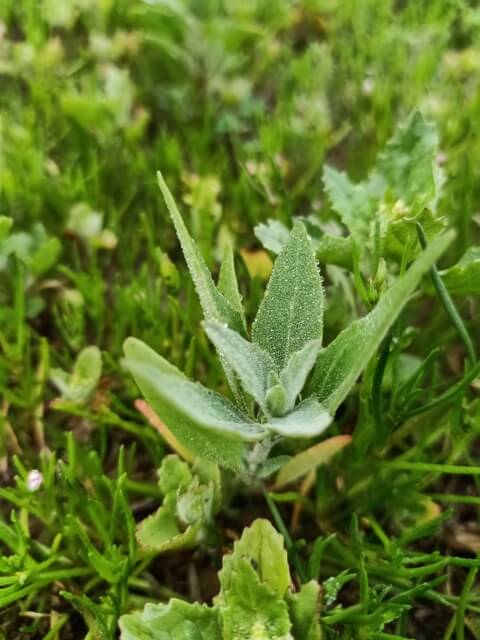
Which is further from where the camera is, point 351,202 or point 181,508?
point 351,202

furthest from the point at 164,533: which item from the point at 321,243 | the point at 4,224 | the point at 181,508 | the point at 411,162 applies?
the point at 411,162

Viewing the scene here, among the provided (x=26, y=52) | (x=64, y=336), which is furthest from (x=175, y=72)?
(x=64, y=336)

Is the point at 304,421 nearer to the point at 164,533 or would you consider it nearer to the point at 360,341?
the point at 360,341

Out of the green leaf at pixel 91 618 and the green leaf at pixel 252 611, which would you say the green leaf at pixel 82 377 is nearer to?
the green leaf at pixel 91 618

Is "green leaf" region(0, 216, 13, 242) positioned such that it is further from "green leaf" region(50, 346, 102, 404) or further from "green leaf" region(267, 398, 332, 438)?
"green leaf" region(267, 398, 332, 438)

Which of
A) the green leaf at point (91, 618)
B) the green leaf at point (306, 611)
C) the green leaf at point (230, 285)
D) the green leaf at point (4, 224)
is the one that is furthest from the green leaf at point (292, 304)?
the green leaf at point (4, 224)

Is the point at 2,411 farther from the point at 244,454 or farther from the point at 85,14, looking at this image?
the point at 85,14
